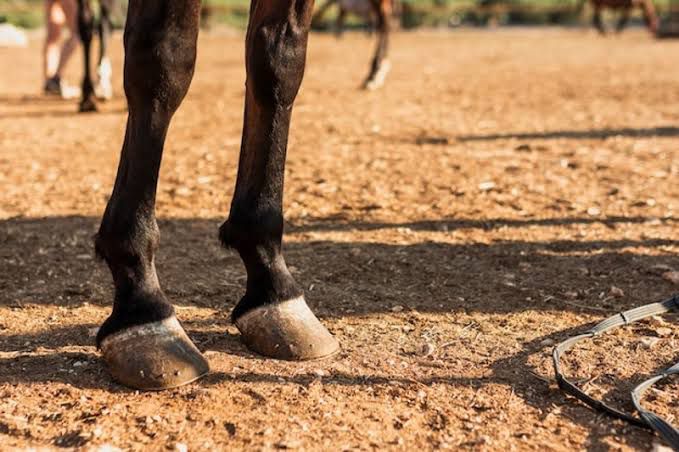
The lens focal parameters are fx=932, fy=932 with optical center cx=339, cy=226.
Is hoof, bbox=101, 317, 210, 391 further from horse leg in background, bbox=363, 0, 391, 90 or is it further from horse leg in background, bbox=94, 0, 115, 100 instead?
horse leg in background, bbox=363, 0, 391, 90

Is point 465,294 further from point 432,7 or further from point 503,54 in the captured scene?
point 432,7

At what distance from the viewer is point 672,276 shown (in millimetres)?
3389

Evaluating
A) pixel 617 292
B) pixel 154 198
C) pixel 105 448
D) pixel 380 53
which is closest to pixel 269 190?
pixel 154 198

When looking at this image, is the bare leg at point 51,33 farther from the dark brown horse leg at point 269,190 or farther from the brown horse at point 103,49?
the dark brown horse leg at point 269,190

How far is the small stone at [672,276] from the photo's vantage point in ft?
11.0

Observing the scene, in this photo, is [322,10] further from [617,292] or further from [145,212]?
[145,212]

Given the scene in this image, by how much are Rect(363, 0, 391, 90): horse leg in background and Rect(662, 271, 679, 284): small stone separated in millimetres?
6776

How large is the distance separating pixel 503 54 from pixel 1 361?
14.3 metres

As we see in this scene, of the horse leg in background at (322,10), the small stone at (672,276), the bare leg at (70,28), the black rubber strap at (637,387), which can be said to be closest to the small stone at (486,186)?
the small stone at (672,276)

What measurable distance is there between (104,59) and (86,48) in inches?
30.8

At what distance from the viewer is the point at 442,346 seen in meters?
2.67

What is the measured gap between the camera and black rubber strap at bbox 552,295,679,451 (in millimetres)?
2096

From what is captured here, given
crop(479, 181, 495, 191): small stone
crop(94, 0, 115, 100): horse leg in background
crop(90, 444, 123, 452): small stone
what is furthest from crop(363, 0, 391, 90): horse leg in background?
crop(90, 444, 123, 452): small stone

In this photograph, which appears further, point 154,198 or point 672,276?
point 672,276
